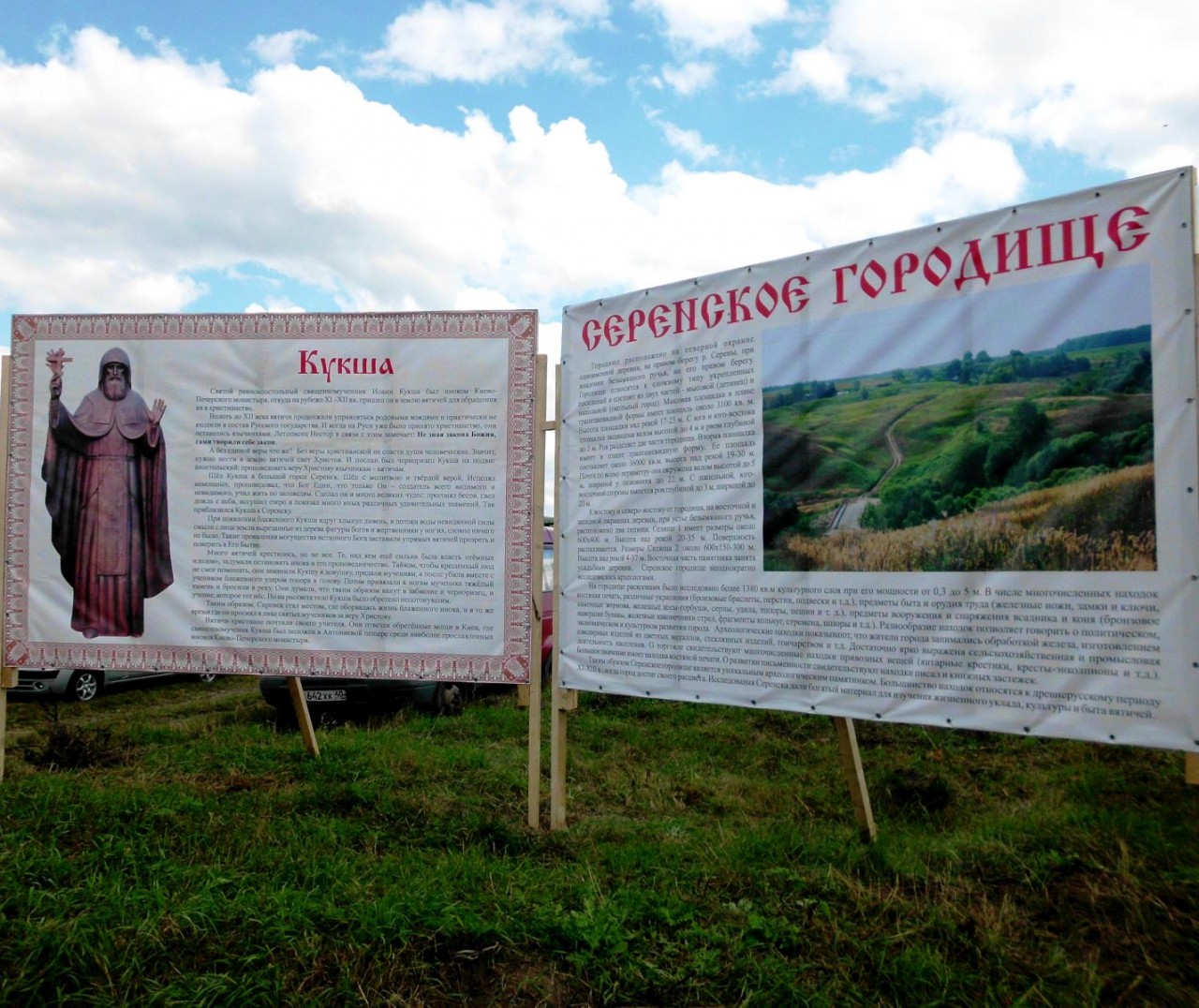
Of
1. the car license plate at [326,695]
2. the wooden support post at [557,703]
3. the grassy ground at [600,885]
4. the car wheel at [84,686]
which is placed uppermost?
the wooden support post at [557,703]

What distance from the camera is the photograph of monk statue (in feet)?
16.6

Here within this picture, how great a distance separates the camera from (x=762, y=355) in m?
4.02

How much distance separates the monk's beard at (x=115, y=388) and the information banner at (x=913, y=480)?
106 inches

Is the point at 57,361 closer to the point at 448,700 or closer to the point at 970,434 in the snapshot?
the point at 448,700

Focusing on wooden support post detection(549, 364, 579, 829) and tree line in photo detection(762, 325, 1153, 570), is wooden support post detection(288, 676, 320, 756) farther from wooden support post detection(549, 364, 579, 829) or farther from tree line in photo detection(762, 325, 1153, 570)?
→ tree line in photo detection(762, 325, 1153, 570)

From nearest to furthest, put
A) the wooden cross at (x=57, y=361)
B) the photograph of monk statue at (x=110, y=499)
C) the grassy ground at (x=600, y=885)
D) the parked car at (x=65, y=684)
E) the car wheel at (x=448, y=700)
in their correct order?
the grassy ground at (x=600, y=885) → the photograph of monk statue at (x=110, y=499) → the wooden cross at (x=57, y=361) → the car wheel at (x=448, y=700) → the parked car at (x=65, y=684)

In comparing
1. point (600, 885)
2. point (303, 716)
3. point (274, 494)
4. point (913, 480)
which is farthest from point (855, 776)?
point (303, 716)

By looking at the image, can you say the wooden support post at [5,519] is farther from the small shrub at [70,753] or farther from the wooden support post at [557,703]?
the wooden support post at [557,703]

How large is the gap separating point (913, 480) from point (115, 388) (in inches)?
176

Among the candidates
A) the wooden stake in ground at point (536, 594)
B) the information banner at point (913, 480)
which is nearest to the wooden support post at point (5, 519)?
the wooden stake in ground at point (536, 594)

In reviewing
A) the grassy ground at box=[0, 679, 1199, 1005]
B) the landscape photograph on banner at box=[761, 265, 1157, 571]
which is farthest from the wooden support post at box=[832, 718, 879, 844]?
the landscape photograph on banner at box=[761, 265, 1157, 571]

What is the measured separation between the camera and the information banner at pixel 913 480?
3.08 m

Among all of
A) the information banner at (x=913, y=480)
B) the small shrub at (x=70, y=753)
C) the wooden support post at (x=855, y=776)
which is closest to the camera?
the information banner at (x=913, y=480)

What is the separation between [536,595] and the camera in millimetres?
4582
